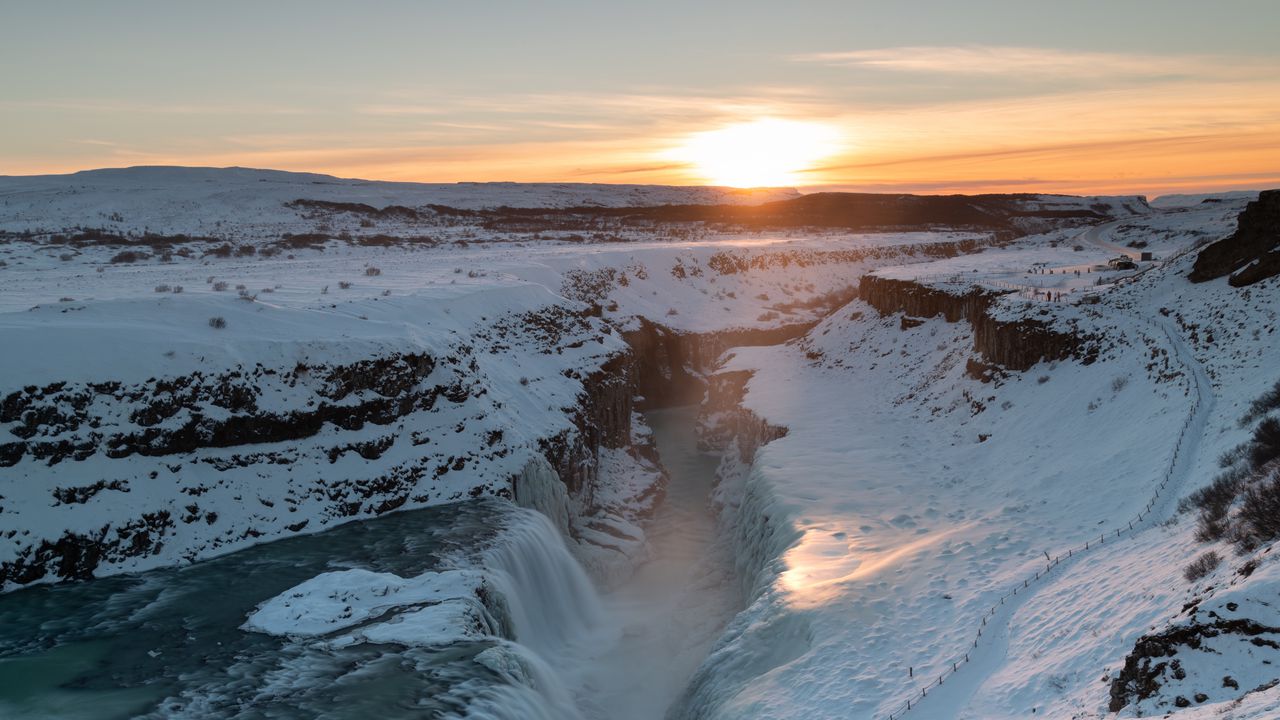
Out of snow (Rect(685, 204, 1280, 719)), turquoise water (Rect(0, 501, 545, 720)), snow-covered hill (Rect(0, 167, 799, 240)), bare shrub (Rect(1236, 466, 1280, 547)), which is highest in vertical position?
snow-covered hill (Rect(0, 167, 799, 240))

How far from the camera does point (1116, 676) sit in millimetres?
13062

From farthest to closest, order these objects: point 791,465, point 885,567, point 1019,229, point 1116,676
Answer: point 1019,229 < point 791,465 < point 885,567 < point 1116,676

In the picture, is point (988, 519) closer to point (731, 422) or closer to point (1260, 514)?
point (1260, 514)

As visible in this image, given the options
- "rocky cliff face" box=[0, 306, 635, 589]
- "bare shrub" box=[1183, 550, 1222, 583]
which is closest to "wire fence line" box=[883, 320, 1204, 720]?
"bare shrub" box=[1183, 550, 1222, 583]

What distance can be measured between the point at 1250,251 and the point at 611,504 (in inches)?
1122

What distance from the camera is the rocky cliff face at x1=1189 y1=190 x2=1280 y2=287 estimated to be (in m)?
32.6

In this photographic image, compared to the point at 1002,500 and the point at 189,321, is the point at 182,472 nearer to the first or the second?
the point at 189,321

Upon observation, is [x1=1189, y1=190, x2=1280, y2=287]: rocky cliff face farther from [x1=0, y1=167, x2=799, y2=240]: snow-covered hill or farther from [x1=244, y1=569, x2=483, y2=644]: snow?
[x1=0, y1=167, x2=799, y2=240]: snow-covered hill

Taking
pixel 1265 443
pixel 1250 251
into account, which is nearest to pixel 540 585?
pixel 1265 443

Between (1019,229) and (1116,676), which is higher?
(1019,229)

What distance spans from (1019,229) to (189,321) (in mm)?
142893

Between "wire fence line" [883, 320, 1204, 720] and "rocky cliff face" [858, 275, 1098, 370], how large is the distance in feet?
28.4

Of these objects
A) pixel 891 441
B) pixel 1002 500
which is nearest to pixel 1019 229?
pixel 891 441

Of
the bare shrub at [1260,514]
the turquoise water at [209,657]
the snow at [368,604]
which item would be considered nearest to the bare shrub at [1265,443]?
the bare shrub at [1260,514]
